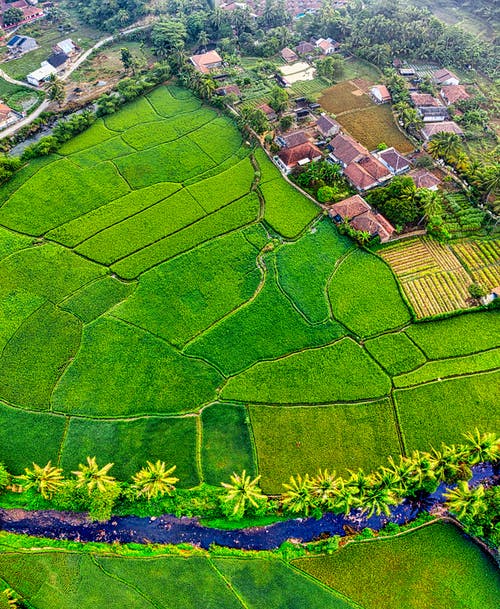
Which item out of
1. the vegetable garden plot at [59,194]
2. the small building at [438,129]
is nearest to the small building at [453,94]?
the small building at [438,129]

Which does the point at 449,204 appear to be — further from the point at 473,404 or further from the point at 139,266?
the point at 139,266

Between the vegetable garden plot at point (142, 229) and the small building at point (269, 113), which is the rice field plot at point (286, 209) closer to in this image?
the vegetable garden plot at point (142, 229)

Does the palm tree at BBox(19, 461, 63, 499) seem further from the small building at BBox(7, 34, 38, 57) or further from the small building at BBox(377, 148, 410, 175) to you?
the small building at BBox(7, 34, 38, 57)

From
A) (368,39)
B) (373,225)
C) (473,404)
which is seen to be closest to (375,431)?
(473,404)

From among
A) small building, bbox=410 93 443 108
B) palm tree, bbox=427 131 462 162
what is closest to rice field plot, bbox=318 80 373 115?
small building, bbox=410 93 443 108

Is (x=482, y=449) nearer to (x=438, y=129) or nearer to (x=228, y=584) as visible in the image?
(x=228, y=584)

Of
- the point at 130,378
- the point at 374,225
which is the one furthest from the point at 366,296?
the point at 130,378
